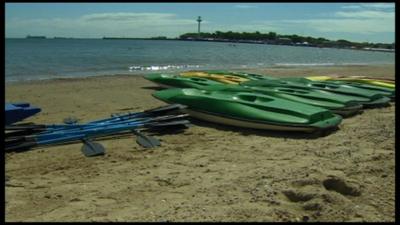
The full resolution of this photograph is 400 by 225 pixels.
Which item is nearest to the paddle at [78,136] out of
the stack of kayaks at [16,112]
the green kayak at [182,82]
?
the stack of kayaks at [16,112]

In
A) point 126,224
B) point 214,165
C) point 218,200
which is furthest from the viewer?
point 214,165

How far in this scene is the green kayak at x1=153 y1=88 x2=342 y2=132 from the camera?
7223mm

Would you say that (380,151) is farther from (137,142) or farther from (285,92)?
(285,92)

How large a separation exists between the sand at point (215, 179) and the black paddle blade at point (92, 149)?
0.28 feet

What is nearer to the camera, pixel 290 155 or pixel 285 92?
pixel 290 155

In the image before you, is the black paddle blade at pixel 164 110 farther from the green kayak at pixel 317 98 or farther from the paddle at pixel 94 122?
the green kayak at pixel 317 98

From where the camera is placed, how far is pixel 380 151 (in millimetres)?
5793

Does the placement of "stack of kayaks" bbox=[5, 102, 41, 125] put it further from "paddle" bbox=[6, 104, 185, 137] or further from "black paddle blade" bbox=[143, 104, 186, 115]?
"black paddle blade" bbox=[143, 104, 186, 115]

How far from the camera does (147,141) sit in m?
6.45

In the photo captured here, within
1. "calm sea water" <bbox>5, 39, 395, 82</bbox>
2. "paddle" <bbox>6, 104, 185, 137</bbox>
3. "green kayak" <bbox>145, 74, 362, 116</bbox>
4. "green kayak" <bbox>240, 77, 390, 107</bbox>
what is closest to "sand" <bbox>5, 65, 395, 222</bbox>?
"paddle" <bbox>6, 104, 185, 137</bbox>

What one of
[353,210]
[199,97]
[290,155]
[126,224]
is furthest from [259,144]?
[126,224]

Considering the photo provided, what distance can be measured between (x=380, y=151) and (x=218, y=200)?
106 inches

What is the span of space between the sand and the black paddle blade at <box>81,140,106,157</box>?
85mm

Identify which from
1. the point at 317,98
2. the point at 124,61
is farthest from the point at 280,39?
the point at 317,98
